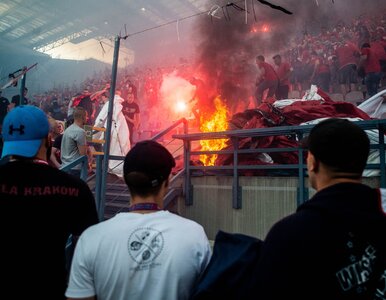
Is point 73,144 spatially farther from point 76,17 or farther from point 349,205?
point 76,17

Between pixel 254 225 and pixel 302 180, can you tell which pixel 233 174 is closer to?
pixel 254 225

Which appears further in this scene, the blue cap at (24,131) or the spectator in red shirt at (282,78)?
the spectator in red shirt at (282,78)

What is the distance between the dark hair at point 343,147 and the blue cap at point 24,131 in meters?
1.53

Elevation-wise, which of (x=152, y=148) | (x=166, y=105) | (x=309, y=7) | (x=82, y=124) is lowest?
(x=152, y=148)

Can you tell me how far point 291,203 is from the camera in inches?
184

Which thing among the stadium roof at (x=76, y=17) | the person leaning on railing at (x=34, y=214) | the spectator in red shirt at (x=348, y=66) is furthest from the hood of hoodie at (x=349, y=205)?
the stadium roof at (x=76, y=17)

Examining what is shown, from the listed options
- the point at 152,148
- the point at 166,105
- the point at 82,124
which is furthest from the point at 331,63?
the point at 152,148

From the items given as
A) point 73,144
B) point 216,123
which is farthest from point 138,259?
point 216,123

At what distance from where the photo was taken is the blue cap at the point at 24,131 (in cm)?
182

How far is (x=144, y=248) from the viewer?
1522 mm

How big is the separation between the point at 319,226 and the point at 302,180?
3.45 meters

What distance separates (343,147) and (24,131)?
1.68 meters

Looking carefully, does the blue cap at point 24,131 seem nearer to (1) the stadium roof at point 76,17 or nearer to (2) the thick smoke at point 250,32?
(2) the thick smoke at point 250,32

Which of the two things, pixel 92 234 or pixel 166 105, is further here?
pixel 166 105
